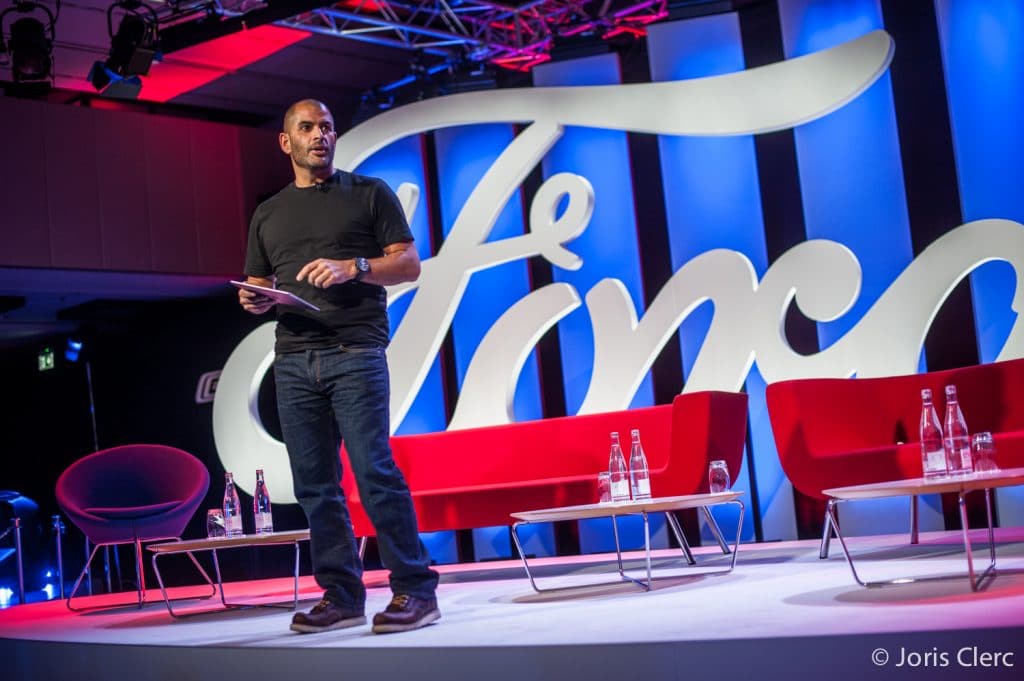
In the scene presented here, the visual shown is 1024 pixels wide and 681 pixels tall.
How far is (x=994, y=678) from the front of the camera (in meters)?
2.16

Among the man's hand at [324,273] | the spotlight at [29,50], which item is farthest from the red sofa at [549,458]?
the spotlight at [29,50]

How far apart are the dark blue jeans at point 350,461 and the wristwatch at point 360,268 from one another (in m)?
0.22

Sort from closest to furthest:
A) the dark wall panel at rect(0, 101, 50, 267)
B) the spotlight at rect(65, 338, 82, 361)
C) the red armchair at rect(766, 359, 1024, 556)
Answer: the red armchair at rect(766, 359, 1024, 556) → the dark wall panel at rect(0, 101, 50, 267) → the spotlight at rect(65, 338, 82, 361)

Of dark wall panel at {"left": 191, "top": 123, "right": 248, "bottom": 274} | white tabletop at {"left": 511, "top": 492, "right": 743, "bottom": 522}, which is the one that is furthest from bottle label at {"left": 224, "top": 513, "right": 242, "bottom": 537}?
dark wall panel at {"left": 191, "top": 123, "right": 248, "bottom": 274}

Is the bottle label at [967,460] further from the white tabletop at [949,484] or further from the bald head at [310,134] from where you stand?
the bald head at [310,134]

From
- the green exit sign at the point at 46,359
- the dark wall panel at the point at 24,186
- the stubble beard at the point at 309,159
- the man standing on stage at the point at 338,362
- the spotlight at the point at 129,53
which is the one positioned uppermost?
the spotlight at the point at 129,53

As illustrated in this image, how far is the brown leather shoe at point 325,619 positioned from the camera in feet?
11.3

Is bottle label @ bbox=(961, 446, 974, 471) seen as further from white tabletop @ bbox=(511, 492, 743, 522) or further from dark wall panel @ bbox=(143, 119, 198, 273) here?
dark wall panel @ bbox=(143, 119, 198, 273)

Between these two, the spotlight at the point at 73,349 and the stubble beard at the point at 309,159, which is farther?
the spotlight at the point at 73,349

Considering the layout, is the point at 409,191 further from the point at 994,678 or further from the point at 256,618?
the point at 994,678

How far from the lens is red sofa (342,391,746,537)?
559cm

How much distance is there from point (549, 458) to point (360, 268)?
11.9 ft

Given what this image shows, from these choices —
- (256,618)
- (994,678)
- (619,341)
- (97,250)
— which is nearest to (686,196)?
(619,341)

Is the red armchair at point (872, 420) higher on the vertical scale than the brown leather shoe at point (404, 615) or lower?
higher
